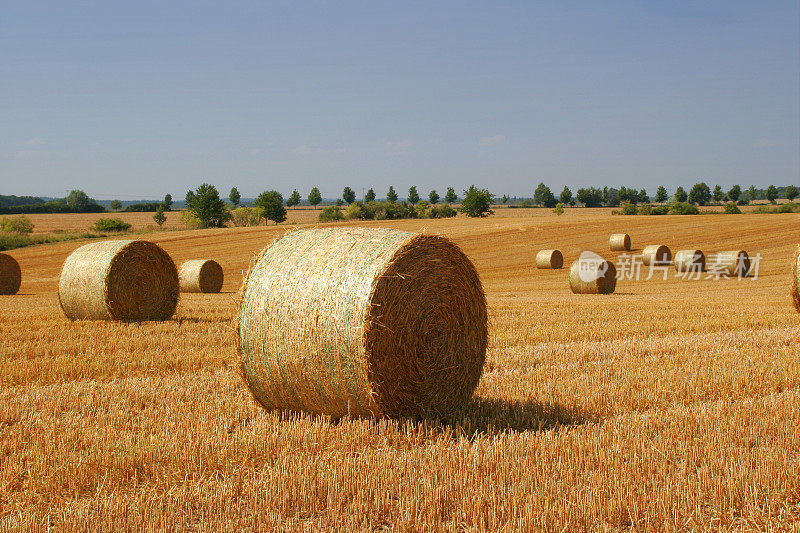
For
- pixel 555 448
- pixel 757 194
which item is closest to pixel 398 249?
pixel 555 448

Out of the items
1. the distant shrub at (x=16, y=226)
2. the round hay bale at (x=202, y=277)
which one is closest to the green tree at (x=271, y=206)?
the distant shrub at (x=16, y=226)

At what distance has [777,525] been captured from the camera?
143 inches

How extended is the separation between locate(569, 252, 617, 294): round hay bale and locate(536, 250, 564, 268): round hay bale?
9.17 meters

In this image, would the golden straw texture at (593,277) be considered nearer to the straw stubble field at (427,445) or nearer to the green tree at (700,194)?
the straw stubble field at (427,445)

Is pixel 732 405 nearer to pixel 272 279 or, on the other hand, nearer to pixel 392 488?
pixel 392 488

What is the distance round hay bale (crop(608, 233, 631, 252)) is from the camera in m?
35.6

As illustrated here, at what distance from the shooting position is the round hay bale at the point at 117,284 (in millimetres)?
12469

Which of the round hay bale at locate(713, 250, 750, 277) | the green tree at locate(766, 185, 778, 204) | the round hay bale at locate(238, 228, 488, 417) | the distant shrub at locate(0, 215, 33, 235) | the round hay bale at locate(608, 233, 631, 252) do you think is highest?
the green tree at locate(766, 185, 778, 204)

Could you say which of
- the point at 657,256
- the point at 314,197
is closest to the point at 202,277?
the point at 657,256

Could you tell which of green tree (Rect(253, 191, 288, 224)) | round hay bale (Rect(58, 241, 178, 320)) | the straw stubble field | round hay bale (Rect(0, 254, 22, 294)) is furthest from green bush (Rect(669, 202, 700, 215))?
round hay bale (Rect(58, 241, 178, 320))

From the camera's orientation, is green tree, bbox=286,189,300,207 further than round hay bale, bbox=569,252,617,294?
Yes

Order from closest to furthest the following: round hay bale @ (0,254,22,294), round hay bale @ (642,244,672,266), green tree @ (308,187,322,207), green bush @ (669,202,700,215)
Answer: round hay bale @ (0,254,22,294) → round hay bale @ (642,244,672,266) → green bush @ (669,202,700,215) → green tree @ (308,187,322,207)

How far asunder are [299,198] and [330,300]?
130 meters

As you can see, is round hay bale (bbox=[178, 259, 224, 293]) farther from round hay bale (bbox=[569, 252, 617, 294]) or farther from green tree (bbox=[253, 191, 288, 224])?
green tree (bbox=[253, 191, 288, 224])
